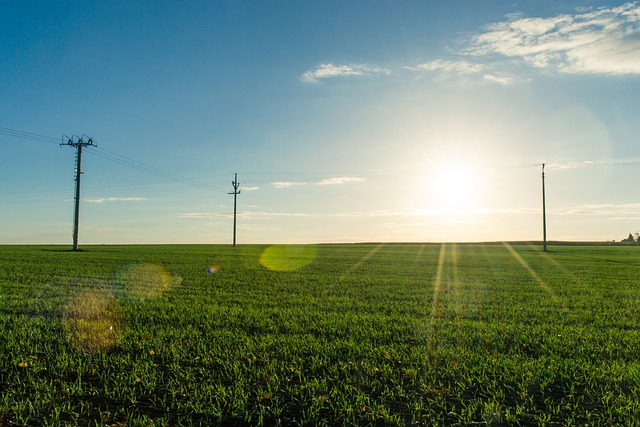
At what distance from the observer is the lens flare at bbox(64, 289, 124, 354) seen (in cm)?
901

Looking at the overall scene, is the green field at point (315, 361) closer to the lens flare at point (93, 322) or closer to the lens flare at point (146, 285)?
the lens flare at point (93, 322)

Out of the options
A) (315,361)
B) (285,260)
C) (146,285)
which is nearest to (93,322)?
(315,361)

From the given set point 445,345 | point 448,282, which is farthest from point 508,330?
point 448,282

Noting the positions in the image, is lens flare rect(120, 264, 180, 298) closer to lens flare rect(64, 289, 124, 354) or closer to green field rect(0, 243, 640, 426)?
green field rect(0, 243, 640, 426)

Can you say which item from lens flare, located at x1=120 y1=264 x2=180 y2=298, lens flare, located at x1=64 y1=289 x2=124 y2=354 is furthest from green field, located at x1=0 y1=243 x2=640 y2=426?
lens flare, located at x1=120 y1=264 x2=180 y2=298

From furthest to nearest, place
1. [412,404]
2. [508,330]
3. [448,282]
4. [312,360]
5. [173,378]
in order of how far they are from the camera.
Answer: [448,282], [508,330], [312,360], [173,378], [412,404]

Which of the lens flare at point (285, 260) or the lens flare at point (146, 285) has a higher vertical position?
the lens flare at point (285, 260)

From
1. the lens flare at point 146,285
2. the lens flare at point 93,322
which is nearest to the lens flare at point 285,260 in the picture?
the lens flare at point 146,285

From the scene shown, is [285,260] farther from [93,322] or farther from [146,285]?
[93,322]

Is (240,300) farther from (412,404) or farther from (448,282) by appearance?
(448,282)

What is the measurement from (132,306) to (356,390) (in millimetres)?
9426

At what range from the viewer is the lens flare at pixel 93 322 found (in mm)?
9008

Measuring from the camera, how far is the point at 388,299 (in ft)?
53.1

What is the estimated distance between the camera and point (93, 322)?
36.6ft
